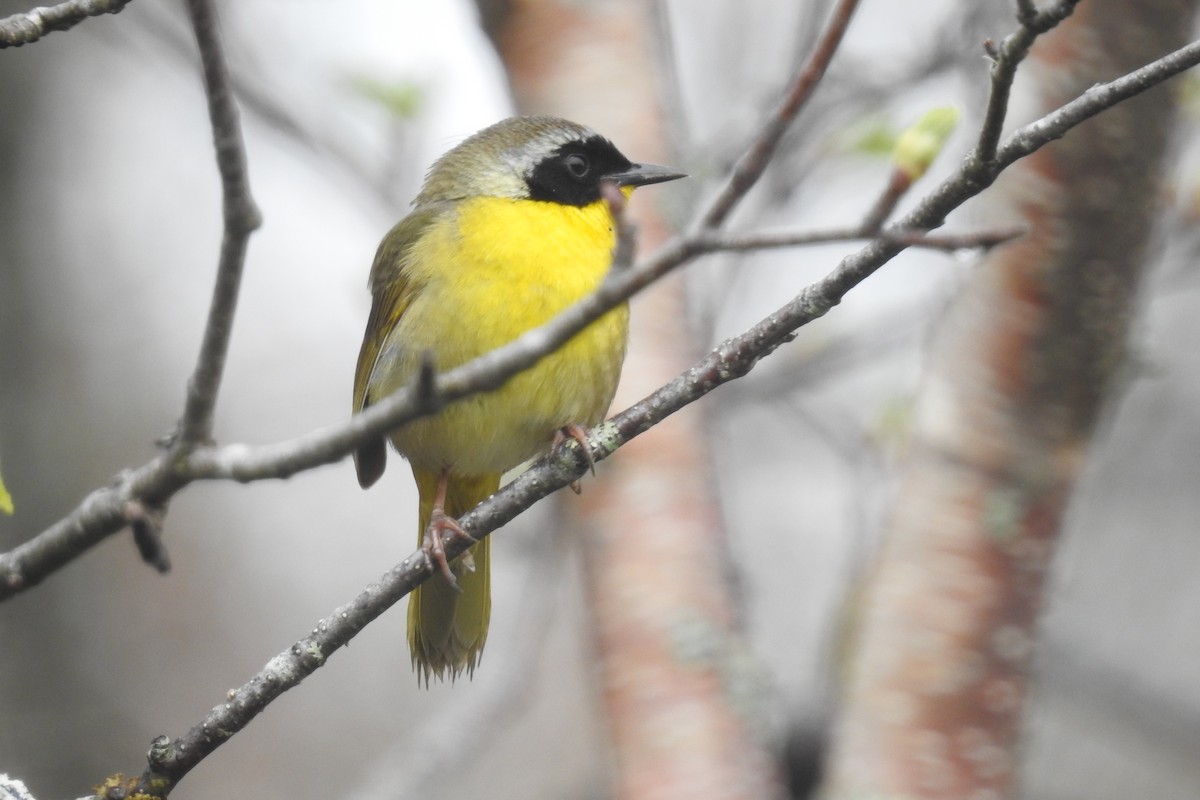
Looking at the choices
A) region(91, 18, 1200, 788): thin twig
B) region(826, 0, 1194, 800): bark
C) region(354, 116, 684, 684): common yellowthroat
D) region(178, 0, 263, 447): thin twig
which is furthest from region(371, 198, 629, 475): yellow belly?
region(178, 0, 263, 447): thin twig

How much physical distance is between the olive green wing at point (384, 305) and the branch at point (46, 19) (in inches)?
67.9

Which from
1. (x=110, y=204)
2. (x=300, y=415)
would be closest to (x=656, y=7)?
(x=110, y=204)

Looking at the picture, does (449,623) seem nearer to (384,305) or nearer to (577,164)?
(384,305)

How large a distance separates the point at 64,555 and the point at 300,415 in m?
9.53

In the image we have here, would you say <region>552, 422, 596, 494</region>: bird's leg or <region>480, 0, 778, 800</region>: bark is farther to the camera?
<region>480, 0, 778, 800</region>: bark

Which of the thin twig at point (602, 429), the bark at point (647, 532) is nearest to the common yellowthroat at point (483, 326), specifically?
the thin twig at point (602, 429)

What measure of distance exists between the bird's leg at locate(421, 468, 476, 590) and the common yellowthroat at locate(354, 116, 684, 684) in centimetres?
1

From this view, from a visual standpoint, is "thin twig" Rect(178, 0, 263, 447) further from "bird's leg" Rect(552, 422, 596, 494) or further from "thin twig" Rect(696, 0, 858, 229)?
"bird's leg" Rect(552, 422, 596, 494)

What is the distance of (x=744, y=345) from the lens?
6.93 feet

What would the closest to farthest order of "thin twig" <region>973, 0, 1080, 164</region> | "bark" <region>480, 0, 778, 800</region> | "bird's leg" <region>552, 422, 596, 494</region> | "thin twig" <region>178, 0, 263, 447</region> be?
"thin twig" <region>178, 0, 263, 447</region>
"thin twig" <region>973, 0, 1080, 164</region>
"bird's leg" <region>552, 422, 596, 494</region>
"bark" <region>480, 0, 778, 800</region>

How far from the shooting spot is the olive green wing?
145 inches

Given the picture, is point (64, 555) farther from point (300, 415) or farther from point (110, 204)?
point (300, 415)

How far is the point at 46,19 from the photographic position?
1882 millimetres

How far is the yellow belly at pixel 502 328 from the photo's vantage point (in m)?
3.27
